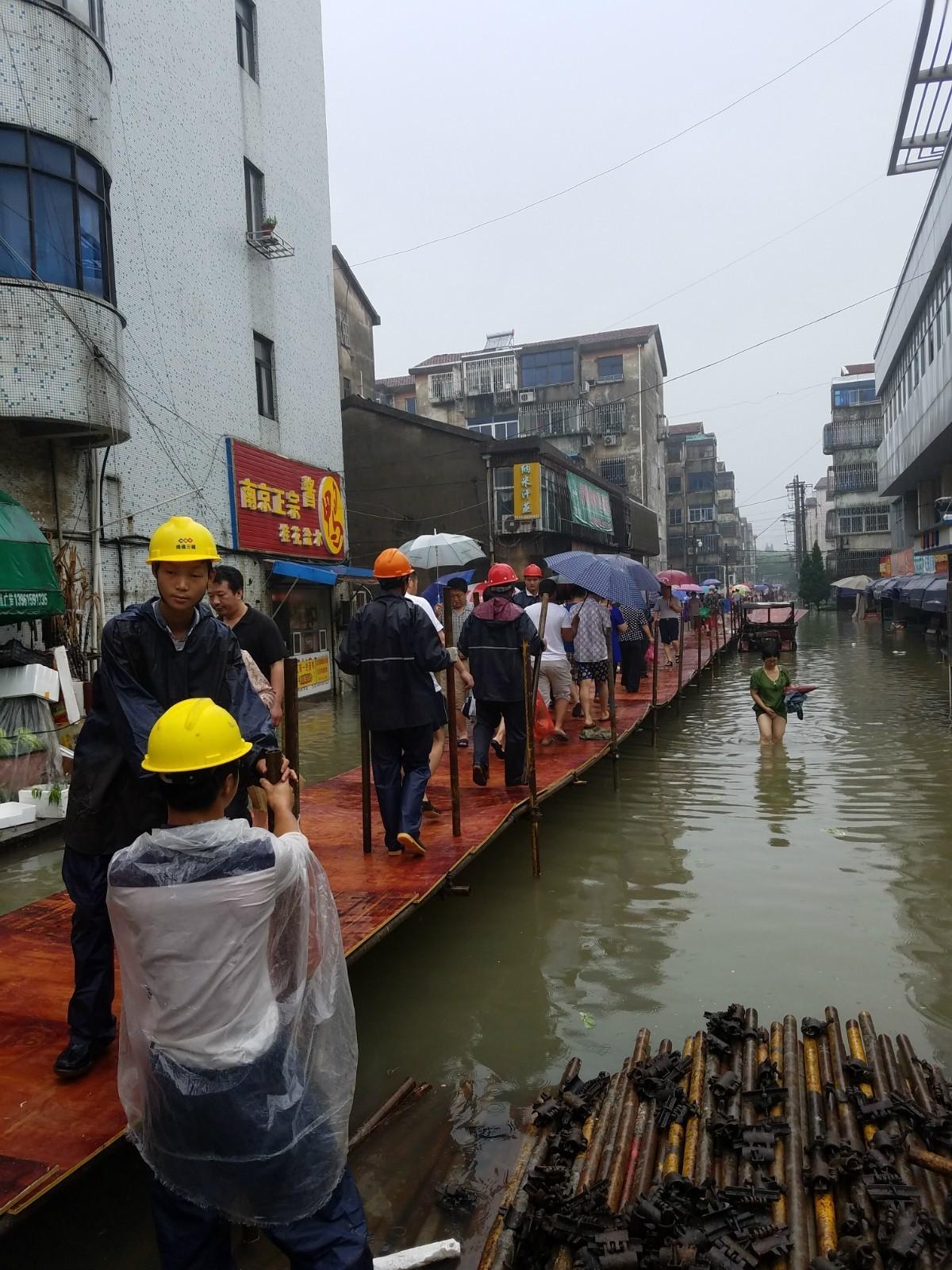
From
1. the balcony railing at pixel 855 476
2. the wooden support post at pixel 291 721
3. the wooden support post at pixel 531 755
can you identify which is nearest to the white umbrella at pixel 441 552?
the wooden support post at pixel 531 755

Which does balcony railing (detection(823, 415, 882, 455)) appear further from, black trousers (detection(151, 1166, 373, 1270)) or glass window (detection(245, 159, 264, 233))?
black trousers (detection(151, 1166, 373, 1270))

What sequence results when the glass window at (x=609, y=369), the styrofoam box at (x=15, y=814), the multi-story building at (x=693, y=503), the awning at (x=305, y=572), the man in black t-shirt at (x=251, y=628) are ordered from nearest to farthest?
1. the man in black t-shirt at (x=251, y=628)
2. the styrofoam box at (x=15, y=814)
3. the awning at (x=305, y=572)
4. the glass window at (x=609, y=369)
5. the multi-story building at (x=693, y=503)

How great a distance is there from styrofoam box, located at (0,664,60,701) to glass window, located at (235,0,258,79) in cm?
1246

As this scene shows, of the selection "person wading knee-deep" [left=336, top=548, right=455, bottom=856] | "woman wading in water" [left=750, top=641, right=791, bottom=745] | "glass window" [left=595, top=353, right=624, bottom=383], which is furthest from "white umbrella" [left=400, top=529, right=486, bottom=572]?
→ "glass window" [left=595, top=353, right=624, bottom=383]

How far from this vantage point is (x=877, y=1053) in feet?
12.0

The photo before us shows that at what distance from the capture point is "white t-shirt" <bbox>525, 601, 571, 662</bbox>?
30.8ft

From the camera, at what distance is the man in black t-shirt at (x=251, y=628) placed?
15.7ft

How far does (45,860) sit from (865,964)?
6.33m

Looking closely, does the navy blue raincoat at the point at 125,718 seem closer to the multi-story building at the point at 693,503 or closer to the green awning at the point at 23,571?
the green awning at the point at 23,571

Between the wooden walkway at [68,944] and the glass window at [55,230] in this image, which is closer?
the wooden walkway at [68,944]

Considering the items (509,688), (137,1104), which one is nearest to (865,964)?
(509,688)

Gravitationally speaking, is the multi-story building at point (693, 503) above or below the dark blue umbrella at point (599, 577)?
above

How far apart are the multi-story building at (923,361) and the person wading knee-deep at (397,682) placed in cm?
2164

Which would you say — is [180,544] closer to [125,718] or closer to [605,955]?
[125,718]
